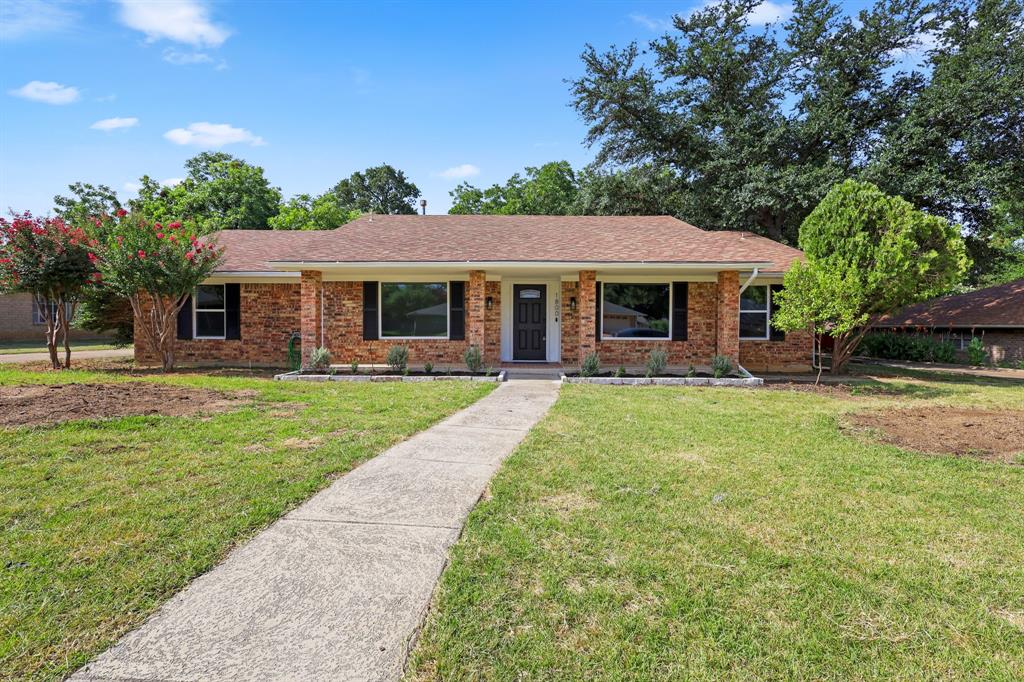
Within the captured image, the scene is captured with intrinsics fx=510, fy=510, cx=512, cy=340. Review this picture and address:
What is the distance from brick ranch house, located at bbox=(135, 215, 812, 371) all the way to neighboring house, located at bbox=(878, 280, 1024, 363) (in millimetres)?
7191

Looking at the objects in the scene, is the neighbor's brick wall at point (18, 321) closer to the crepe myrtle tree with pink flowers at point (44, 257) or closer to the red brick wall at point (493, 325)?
the crepe myrtle tree with pink flowers at point (44, 257)

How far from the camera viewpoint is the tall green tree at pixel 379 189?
54500 millimetres

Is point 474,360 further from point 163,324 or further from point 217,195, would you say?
point 217,195

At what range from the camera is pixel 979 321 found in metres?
17.7

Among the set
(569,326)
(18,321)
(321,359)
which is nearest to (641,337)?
(569,326)

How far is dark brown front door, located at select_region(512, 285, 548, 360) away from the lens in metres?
13.8

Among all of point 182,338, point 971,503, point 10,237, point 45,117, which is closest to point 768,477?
point 971,503

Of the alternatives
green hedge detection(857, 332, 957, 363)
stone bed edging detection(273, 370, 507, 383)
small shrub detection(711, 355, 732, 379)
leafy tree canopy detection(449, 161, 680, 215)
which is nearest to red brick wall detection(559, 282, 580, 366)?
stone bed edging detection(273, 370, 507, 383)

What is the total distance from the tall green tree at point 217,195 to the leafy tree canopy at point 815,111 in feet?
A: 63.1

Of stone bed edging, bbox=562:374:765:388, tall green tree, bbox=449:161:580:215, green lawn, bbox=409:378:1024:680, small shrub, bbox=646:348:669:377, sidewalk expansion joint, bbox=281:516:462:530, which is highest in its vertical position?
tall green tree, bbox=449:161:580:215

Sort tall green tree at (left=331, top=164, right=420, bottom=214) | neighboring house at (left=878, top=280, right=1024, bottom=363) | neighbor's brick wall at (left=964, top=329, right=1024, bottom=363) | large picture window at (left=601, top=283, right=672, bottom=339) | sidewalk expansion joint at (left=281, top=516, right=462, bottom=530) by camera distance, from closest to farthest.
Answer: sidewalk expansion joint at (left=281, top=516, right=462, bottom=530)
large picture window at (left=601, top=283, right=672, bottom=339)
neighbor's brick wall at (left=964, top=329, right=1024, bottom=363)
neighboring house at (left=878, top=280, right=1024, bottom=363)
tall green tree at (left=331, top=164, right=420, bottom=214)

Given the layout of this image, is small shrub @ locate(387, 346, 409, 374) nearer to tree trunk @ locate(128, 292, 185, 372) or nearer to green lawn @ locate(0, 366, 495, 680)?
green lawn @ locate(0, 366, 495, 680)

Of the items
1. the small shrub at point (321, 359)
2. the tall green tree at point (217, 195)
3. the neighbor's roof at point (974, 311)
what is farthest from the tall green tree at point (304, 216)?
Result: the neighbor's roof at point (974, 311)

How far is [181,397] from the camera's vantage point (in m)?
8.06
